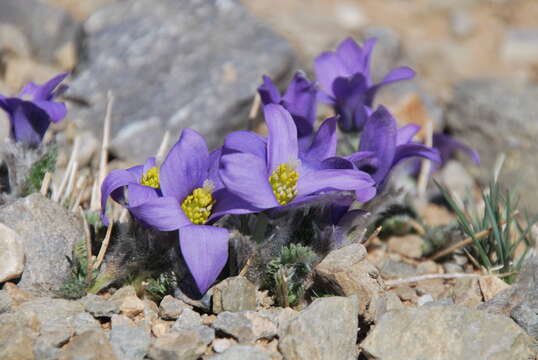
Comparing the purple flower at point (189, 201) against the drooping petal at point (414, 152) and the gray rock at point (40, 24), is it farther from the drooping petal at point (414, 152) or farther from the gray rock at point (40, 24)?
the gray rock at point (40, 24)

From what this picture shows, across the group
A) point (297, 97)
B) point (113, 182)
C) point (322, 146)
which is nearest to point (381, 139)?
point (322, 146)

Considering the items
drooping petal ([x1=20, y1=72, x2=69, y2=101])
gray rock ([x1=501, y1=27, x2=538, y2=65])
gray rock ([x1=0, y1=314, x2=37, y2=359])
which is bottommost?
gray rock ([x1=501, y1=27, x2=538, y2=65])

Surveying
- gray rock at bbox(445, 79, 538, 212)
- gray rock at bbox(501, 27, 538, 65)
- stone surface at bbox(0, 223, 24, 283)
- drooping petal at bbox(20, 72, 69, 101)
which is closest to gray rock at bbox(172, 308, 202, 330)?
stone surface at bbox(0, 223, 24, 283)

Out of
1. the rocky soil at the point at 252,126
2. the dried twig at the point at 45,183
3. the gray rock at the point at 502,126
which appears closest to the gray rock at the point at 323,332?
the rocky soil at the point at 252,126

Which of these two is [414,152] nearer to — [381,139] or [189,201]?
[381,139]

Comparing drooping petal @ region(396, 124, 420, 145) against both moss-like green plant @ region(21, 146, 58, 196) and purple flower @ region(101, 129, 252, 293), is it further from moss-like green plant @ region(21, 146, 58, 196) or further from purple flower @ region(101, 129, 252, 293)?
moss-like green plant @ region(21, 146, 58, 196)

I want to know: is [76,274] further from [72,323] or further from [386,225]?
[386,225]
